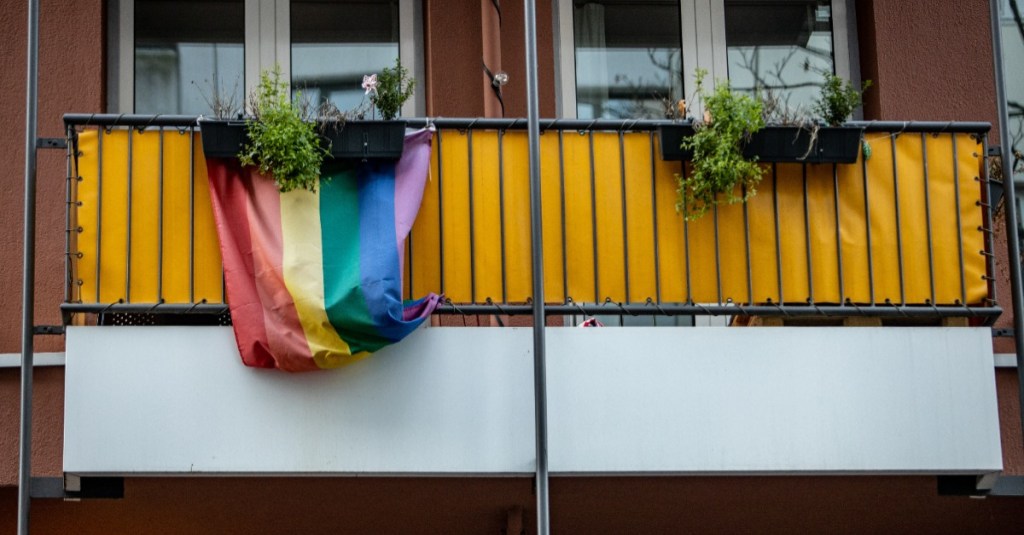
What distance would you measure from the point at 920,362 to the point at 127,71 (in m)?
5.60

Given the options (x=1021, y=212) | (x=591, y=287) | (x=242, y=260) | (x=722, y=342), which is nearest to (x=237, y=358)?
(x=242, y=260)

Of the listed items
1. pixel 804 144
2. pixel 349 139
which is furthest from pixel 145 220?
pixel 804 144

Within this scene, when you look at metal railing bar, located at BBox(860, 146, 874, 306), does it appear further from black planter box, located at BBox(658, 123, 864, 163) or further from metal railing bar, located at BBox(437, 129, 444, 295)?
metal railing bar, located at BBox(437, 129, 444, 295)

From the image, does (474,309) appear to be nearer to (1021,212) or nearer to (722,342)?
(722,342)

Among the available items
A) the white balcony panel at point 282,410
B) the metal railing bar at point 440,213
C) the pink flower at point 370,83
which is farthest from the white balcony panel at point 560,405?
the pink flower at point 370,83

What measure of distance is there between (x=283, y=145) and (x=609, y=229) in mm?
1722

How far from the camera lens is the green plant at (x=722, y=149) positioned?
6.25 meters

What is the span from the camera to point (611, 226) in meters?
6.44

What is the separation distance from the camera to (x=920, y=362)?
6.34 metres

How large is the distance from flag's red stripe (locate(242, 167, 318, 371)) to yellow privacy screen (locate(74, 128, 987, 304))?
0.28 m

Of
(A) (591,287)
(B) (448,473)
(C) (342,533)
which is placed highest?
(A) (591,287)

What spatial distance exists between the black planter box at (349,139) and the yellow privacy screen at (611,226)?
24cm

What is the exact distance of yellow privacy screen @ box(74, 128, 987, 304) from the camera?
6.22 m

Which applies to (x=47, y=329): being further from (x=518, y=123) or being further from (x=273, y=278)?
(x=518, y=123)
